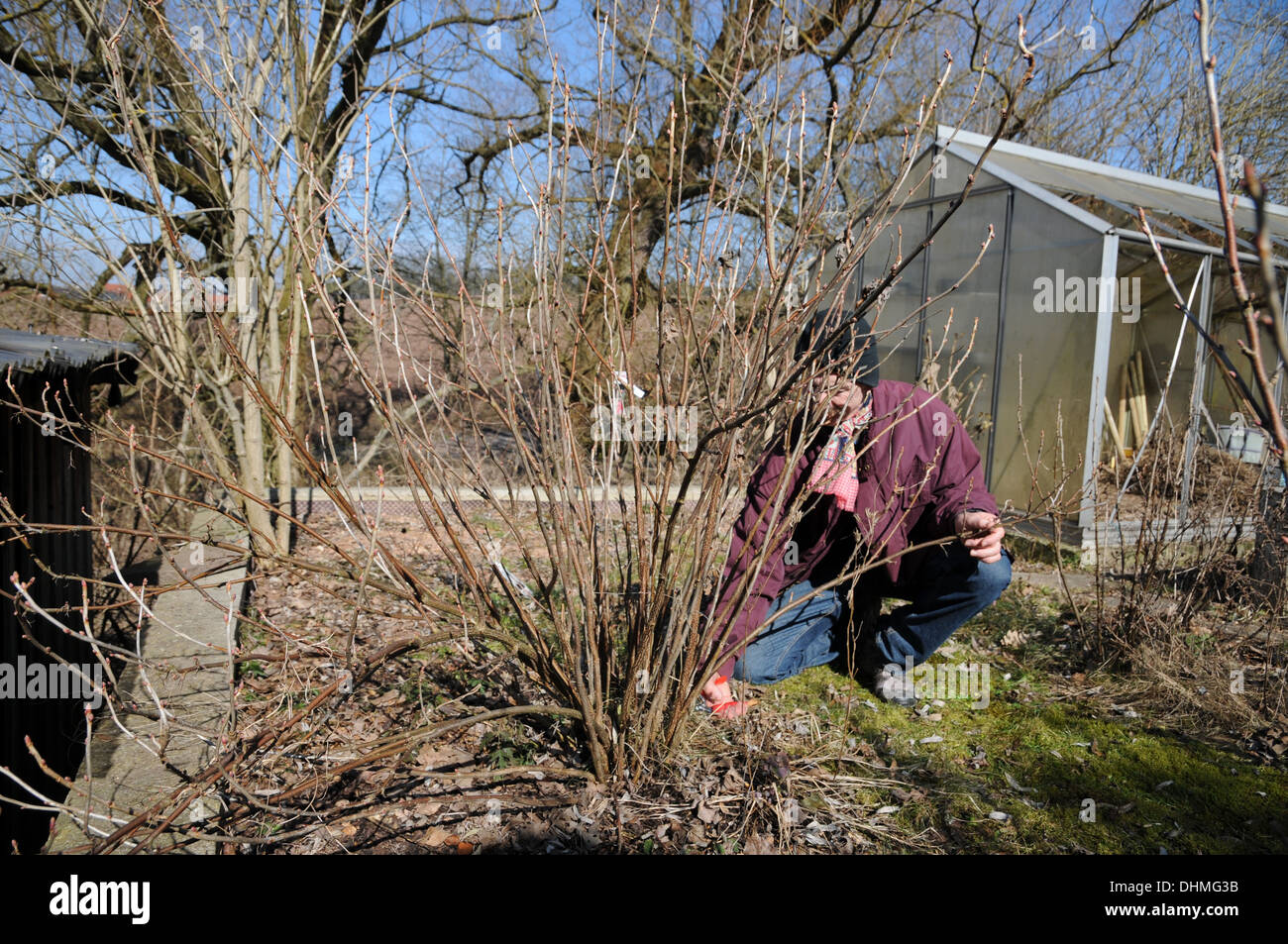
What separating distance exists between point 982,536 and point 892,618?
943 millimetres

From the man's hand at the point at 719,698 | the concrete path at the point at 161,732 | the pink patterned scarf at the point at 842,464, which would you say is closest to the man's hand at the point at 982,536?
the pink patterned scarf at the point at 842,464

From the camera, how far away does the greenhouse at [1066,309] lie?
6.51m

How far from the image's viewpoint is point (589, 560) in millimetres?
2486

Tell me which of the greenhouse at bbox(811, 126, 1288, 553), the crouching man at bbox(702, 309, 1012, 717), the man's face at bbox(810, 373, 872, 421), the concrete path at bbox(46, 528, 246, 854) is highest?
the greenhouse at bbox(811, 126, 1288, 553)

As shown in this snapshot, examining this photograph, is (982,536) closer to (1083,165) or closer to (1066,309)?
(1066,309)

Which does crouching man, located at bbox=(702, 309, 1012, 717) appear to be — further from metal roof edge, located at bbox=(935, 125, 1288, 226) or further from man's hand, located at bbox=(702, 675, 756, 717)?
metal roof edge, located at bbox=(935, 125, 1288, 226)

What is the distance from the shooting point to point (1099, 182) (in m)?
8.80

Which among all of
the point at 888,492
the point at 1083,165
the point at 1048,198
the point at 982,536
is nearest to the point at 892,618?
the point at 888,492

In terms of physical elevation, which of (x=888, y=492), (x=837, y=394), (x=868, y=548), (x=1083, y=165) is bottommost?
(x=868, y=548)

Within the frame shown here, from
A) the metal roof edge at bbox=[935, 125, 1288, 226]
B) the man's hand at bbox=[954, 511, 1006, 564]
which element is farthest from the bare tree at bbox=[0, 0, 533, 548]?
the metal roof edge at bbox=[935, 125, 1288, 226]

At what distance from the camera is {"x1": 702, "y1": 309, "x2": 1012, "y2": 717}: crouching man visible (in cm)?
278
